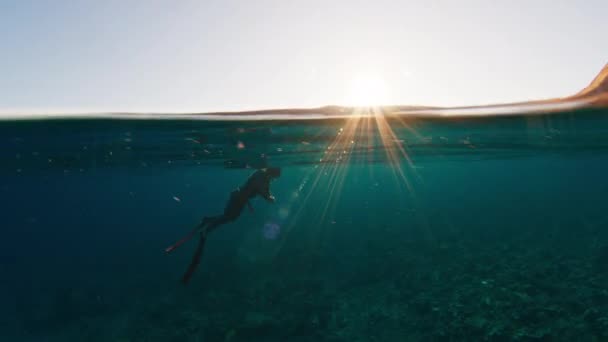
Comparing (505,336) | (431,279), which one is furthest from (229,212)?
(431,279)

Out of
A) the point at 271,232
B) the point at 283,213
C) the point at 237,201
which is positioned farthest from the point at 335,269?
the point at 283,213

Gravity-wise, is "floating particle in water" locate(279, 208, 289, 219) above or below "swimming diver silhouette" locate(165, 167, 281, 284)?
below

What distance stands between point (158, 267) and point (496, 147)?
895 inches

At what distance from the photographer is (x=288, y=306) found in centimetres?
1371

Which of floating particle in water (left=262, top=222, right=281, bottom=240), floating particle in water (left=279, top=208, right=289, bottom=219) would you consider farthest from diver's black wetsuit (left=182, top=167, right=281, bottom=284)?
floating particle in water (left=279, top=208, right=289, bottom=219)

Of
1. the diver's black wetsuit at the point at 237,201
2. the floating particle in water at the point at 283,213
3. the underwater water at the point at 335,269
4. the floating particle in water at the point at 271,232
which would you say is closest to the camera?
the diver's black wetsuit at the point at 237,201

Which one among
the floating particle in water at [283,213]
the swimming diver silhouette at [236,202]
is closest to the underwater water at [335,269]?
the swimming diver silhouette at [236,202]

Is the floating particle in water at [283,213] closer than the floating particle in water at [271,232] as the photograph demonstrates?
No

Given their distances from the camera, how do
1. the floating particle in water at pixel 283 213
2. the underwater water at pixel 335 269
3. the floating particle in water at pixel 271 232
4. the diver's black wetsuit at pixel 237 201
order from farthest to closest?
the floating particle in water at pixel 283 213
the floating particle in water at pixel 271 232
the underwater water at pixel 335 269
the diver's black wetsuit at pixel 237 201

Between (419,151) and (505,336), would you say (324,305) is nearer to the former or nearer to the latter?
(505,336)

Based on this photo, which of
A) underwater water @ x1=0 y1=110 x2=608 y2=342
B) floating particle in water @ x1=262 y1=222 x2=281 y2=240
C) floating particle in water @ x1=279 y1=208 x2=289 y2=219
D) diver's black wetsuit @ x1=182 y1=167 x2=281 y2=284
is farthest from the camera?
floating particle in water @ x1=279 y1=208 x2=289 y2=219

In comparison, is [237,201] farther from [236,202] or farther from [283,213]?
[283,213]

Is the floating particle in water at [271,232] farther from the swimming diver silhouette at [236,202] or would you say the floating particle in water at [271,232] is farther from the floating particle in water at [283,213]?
the swimming diver silhouette at [236,202]

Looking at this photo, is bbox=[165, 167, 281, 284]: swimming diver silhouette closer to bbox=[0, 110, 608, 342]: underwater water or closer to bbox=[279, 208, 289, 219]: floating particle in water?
bbox=[0, 110, 608, 342]: underwater water
